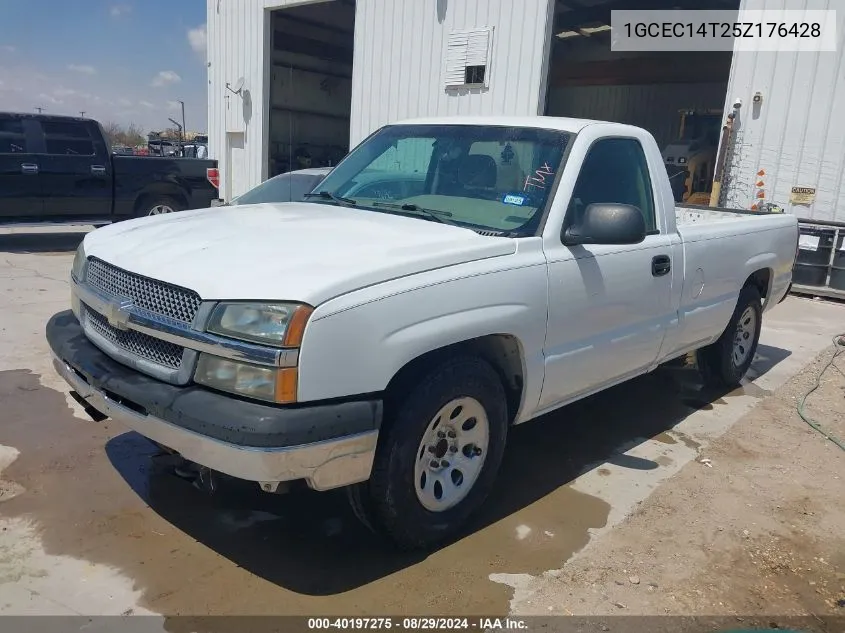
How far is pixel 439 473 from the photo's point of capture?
3199mm

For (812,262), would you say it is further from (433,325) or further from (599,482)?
(433,325)

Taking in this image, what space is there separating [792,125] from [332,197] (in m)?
8.44

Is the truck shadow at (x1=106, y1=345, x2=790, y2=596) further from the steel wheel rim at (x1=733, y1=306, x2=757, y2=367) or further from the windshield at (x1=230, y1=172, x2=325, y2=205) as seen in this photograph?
the windshield at (x1=230, y1=172, x2=325, y2=205)

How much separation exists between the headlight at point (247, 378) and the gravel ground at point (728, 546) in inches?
52.1

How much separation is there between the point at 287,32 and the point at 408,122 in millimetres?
14428

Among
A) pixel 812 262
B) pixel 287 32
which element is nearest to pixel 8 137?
pixel 287 32

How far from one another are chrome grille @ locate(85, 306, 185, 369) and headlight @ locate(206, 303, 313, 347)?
0.26 meters

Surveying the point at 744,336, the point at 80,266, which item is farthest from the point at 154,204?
the point at 744,336

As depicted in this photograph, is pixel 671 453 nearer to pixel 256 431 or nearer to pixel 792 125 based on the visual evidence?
pixel 256 431

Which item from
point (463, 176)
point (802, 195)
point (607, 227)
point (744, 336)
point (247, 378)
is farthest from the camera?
point (802, 195)

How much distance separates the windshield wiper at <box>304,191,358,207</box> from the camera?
4001mm

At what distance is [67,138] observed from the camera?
11.0 m

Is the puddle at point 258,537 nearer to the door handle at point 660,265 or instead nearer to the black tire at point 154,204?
the door handle at point 660,265

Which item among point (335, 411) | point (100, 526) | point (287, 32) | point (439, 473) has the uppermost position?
point (287, 32)
